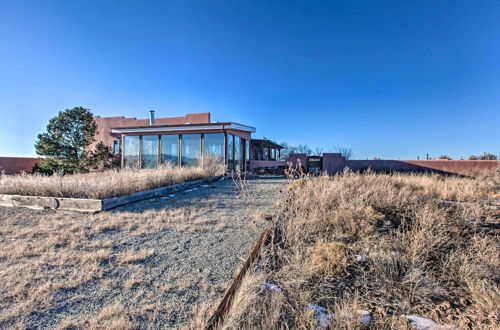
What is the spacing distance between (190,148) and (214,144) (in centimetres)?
146

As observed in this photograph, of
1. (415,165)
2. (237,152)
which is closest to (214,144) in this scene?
(237,152)

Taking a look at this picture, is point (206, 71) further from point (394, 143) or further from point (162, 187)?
point (394, 143)

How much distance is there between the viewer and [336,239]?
103 inches

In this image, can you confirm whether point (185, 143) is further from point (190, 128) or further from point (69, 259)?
point (69, 259)

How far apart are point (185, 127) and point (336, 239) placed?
33.2 ft

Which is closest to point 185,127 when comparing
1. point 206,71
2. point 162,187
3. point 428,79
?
point 206,71

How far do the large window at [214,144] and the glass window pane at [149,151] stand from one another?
3.11 m

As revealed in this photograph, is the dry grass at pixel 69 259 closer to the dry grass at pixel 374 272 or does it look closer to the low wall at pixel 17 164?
the dry grass at pixel 374 272

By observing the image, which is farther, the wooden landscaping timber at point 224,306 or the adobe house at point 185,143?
the adobe house at point 185,143

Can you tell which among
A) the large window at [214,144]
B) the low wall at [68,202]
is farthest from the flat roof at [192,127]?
the low wall at [68,202]

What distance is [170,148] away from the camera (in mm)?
12070

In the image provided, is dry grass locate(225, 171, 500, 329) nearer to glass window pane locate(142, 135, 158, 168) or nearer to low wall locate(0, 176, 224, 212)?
low wall locate(0, 176, 224, 212)

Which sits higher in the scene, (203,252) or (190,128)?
(190,128)

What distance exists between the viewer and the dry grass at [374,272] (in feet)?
4.71
